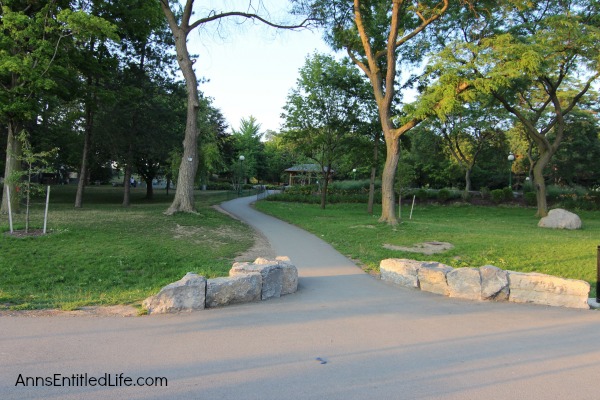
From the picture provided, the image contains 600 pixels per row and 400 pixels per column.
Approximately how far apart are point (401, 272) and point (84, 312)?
17.5 ft

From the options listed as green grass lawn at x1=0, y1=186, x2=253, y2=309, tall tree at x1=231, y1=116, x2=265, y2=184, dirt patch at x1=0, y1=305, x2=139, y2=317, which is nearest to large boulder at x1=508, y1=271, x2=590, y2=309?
green grass lawn at x1=0, y1=186, x2=253, y2=309

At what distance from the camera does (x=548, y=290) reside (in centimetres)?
699

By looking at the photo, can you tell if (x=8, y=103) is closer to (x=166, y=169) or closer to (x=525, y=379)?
(x=525, y=379)

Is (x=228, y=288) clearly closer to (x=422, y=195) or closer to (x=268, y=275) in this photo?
(x=268, y=275)

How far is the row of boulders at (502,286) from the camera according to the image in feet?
22.6

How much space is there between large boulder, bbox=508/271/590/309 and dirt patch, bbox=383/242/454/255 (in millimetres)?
4117

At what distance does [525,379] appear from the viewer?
4066 millimetres

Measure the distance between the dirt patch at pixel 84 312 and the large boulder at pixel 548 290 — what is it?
6.02 metres

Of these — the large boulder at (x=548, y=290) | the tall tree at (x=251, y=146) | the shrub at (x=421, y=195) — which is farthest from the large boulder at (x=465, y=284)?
the tall tree at (x=251, y=146)

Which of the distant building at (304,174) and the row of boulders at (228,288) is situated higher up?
the distant building at (304,174)

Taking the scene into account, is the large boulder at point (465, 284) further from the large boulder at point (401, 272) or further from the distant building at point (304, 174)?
the distant building at point (304, 174)

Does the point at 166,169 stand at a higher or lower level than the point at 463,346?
higher

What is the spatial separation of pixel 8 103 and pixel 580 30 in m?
23.5

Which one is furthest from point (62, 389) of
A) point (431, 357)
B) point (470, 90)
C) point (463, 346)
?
point (470, 90)
